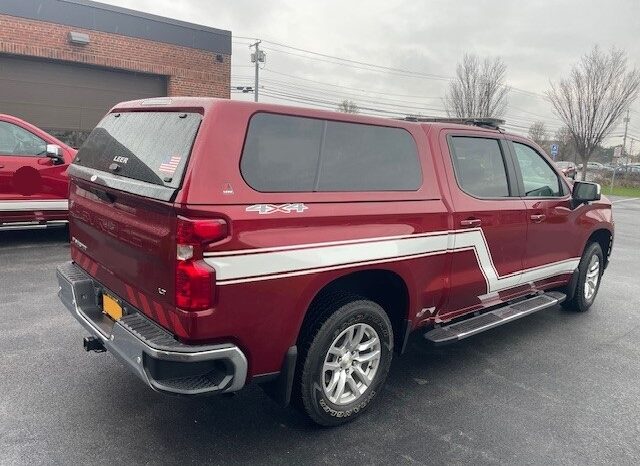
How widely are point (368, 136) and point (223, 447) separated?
2014 millimetres

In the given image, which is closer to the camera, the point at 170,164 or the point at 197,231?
the point at 197,231

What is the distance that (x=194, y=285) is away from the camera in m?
2.36

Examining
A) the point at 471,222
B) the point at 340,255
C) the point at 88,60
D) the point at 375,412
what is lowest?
the point at 375,412

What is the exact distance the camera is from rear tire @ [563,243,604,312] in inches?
207

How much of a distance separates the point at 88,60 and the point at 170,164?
12683mm

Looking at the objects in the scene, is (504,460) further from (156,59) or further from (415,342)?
(156,59)

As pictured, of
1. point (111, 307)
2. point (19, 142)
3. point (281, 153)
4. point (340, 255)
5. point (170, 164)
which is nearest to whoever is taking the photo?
point (170, 164)

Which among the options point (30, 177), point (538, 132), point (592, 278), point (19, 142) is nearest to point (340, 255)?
point (592, 278)

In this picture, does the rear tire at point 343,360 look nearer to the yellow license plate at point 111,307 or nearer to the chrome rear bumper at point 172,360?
the chrome rear bumper at point 172,360

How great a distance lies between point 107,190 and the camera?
9.39 ft

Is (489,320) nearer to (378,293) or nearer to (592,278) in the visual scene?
(378,293)

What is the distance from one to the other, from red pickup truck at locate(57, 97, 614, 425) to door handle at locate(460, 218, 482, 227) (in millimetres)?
14

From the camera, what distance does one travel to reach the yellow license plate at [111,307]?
A: 2.96 metres

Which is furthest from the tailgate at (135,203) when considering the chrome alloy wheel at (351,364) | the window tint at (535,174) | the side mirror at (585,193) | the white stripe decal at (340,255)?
the side mirror at (585,193)
